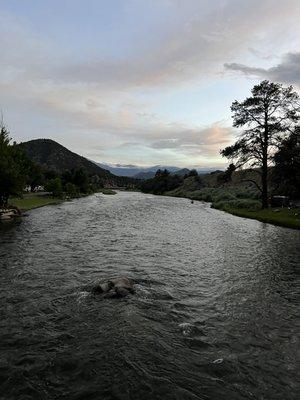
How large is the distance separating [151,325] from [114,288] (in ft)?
14.4

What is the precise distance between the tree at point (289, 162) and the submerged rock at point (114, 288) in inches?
1417

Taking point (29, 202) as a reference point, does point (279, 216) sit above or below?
below

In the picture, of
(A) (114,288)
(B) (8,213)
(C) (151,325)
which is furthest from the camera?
(B) (8,213)

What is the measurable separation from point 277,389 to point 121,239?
2556 cm

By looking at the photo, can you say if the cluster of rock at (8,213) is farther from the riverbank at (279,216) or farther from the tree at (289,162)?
the tree at (289,162)

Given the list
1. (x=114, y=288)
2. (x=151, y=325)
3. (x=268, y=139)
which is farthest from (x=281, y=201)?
(x=151, y=325)

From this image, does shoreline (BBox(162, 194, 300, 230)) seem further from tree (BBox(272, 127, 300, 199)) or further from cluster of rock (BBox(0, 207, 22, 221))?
cluster of rock (BBox(0, 207, 22, 221))

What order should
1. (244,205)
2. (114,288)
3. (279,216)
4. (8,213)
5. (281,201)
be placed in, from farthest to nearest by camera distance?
1. (244,205)
2. (281,201)
3. (8,213)
4. (279,216)
5. (114,288)

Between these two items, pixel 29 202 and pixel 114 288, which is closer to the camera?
pixel 114 288

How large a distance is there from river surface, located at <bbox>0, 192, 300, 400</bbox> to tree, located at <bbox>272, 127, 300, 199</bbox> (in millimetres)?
22113

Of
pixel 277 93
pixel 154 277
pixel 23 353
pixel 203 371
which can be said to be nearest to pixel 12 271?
pixel 154 277

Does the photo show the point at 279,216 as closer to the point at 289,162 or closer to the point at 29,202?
the point at 289,162

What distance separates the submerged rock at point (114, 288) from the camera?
17906 millimetres

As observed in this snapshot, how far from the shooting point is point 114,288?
Result: 18.5m
